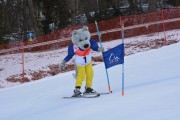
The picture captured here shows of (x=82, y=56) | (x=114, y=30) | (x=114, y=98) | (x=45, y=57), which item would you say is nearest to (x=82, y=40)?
(x=82, y=56)

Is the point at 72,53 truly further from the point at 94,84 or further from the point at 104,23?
the point at 104,23

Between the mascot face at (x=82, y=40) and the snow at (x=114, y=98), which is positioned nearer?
the snow at (x=114, y=98)

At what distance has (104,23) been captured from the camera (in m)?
26.2

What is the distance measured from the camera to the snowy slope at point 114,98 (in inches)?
253

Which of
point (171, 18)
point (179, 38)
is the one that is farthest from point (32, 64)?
point (171, 18)

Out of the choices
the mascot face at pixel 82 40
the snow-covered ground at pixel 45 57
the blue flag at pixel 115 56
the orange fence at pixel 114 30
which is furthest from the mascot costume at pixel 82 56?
the orange fence at pixel 114 30

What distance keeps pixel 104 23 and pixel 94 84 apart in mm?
16034

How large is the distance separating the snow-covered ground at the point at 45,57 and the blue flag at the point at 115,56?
29.2 ft

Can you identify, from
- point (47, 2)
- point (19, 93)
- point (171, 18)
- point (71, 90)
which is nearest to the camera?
point (71, 90)

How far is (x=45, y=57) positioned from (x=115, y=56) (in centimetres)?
1505

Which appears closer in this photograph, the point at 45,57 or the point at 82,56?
the point at 82,56

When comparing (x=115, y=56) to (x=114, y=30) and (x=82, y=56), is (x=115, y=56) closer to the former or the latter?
(x=82, y=56)

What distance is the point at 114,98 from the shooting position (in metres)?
7.80

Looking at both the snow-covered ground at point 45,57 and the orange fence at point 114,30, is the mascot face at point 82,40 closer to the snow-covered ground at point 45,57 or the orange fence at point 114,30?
the snow-covered ground at point 45,57
